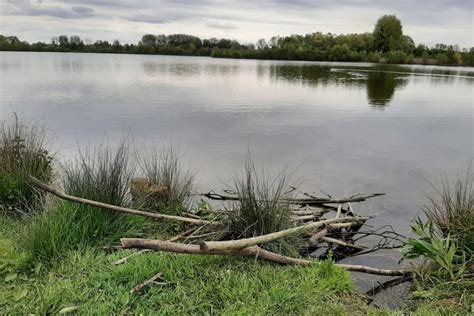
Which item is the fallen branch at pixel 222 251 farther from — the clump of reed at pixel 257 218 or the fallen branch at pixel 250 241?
the clump of reed at pixel 257 218

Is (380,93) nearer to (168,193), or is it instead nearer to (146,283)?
(168,193)

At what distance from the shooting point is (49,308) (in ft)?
9.12

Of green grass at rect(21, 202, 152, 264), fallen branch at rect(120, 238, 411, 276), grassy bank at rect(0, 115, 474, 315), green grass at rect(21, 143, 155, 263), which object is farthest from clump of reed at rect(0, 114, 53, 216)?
fallen branch at rect(120, 238, 411, 276)

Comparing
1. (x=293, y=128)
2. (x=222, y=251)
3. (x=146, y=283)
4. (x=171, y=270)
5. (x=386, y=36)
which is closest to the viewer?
(x=146, y=283)


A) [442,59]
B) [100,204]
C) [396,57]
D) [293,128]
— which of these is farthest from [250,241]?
[442,59]

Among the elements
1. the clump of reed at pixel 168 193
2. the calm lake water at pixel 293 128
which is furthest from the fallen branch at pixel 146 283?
the calm lake water at pixel 293 128

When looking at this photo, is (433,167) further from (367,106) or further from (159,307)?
(367,106)

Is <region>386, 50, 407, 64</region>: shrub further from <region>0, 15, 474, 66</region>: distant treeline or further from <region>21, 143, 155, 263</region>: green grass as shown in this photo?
<region>21, 143, 155, 263</region>: green grass

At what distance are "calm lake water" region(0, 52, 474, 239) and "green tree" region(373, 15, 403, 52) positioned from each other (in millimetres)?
52160

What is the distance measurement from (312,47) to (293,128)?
203 feet

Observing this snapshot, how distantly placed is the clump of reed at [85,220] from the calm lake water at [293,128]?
2697 millimetres

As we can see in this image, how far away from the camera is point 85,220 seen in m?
3.88

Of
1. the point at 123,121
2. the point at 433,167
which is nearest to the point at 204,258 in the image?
the point at 433,167

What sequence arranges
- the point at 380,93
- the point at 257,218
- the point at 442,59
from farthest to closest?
the point at 442,59, the point at 380,93, the point at 257,218
